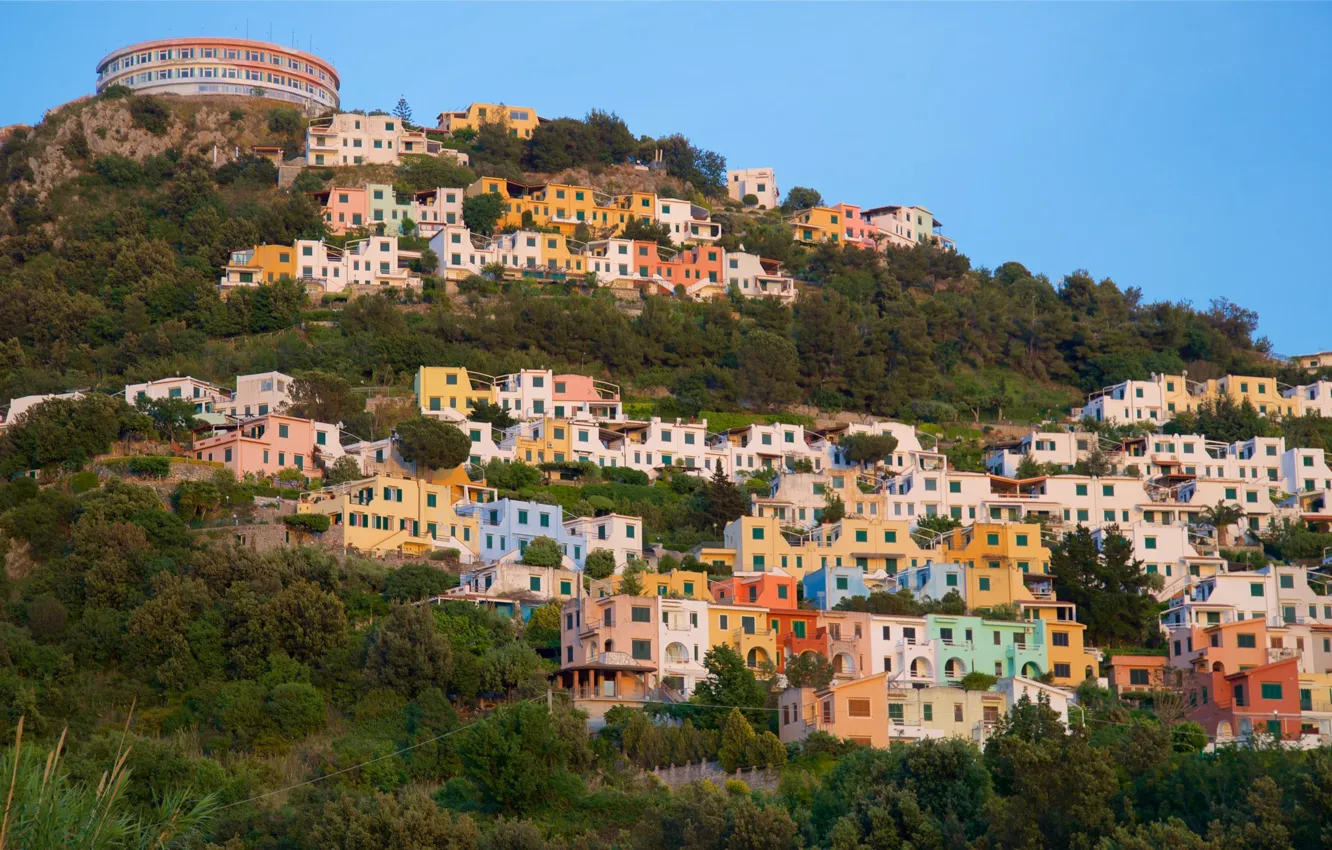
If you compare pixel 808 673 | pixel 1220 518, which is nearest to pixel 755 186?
pixel 1220 518

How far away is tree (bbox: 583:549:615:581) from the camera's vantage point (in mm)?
62125

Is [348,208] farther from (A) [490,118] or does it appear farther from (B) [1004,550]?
(B) [1004,550]

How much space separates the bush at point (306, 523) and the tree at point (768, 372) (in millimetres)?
27357

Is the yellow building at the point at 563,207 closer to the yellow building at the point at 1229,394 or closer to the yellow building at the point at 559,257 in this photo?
the yellow building at the point at 559,257

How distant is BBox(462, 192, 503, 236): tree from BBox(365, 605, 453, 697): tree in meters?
48.9

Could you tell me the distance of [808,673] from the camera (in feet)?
167

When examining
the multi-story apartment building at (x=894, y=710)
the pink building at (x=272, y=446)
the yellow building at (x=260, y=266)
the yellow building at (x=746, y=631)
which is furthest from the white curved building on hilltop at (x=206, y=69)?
the multi-story apartment building at (x=894, y=710)

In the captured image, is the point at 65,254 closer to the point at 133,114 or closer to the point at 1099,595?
the point at 133,114

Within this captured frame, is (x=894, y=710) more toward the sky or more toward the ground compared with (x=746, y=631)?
more toward the ground

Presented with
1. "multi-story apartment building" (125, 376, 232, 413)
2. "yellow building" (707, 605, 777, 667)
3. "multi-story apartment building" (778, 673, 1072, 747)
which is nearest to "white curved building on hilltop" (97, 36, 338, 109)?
"multi-story apartment building" (125, 376, 232, 413)

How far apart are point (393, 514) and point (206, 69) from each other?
58951mm

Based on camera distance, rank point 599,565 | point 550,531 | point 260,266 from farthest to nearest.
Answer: point 260,266 < point 550,531 < point 599,565

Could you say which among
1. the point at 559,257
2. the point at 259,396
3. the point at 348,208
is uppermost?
the point at 348,208

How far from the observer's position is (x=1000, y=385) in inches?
3588
